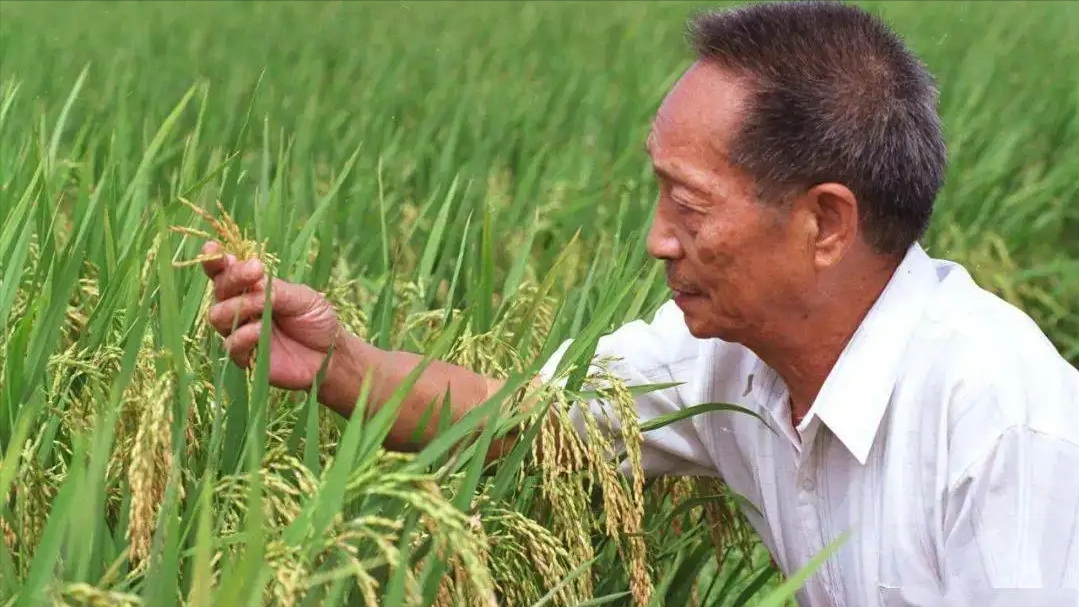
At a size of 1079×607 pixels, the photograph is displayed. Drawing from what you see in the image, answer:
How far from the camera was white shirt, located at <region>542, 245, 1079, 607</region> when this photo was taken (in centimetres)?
162

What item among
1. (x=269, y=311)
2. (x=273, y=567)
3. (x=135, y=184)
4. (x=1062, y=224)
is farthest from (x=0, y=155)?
(x=1062, y=224)

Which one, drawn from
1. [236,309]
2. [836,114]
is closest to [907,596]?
[836,114]

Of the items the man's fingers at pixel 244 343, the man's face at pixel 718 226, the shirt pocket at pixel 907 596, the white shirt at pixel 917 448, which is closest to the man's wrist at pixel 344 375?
the man's fingers at pixel 244 343

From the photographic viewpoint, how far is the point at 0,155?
8.35 ft

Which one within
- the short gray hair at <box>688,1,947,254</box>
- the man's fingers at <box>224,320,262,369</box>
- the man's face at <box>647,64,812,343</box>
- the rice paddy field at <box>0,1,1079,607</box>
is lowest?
the rice paddy field at <box>0,1,1079,607</box>

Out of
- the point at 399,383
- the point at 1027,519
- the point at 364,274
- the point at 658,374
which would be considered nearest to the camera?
the point at 1027,519

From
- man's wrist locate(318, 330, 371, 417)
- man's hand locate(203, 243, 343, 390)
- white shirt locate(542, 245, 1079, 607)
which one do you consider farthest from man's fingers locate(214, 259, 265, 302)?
white shirt locate(542, 245, 1079, 607)

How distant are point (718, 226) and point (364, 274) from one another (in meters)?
1.17

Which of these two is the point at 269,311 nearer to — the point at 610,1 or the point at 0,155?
the point at 0,155

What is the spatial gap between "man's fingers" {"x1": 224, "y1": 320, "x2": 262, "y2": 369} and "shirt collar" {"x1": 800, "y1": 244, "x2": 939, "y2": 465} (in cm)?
61

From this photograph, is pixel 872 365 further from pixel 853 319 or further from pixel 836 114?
pixel 836 114

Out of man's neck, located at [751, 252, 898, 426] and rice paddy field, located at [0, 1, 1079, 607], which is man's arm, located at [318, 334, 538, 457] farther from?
man's neck, located at [751, 252, 898, 426]

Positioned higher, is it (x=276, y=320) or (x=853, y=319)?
(x=853, y=319)

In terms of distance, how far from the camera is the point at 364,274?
2812 mm
